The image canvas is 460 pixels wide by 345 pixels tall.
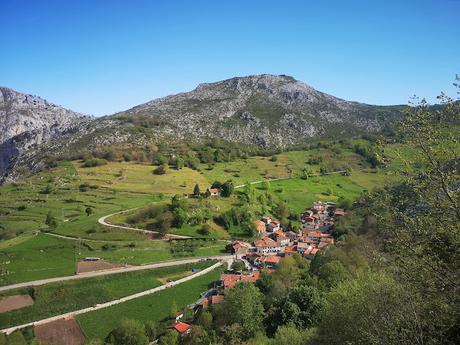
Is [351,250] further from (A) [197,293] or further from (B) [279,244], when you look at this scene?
(B) [279,244]

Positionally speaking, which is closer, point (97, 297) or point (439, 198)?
point (439, 198)

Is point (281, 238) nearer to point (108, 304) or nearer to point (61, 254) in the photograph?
point (108, 304)

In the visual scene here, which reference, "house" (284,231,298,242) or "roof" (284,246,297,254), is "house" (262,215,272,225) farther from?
"roof" (284,246,297,254)

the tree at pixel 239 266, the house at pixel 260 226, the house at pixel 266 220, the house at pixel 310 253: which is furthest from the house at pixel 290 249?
the house at pixel 266 220

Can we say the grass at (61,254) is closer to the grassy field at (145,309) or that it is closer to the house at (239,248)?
the house at (239,248)

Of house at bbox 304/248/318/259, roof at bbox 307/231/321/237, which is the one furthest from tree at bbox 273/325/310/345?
roof at bbox 307/231/321/237

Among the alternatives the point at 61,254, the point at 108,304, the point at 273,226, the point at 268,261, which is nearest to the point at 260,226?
the point at 273,226

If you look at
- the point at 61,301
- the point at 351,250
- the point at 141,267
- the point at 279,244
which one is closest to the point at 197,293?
the point at 141,267
